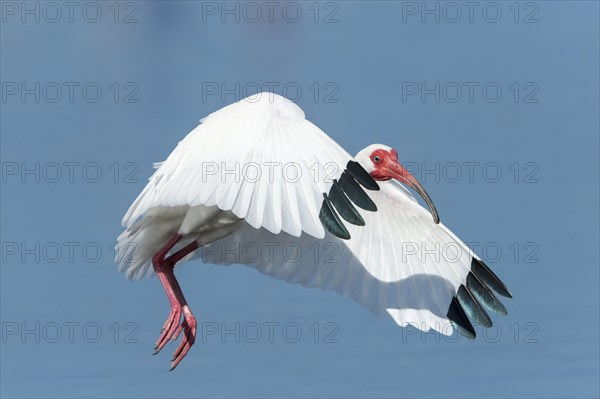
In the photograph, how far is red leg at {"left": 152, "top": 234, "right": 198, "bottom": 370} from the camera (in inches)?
693

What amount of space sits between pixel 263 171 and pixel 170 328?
11.7 ft

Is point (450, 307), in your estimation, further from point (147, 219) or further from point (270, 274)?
point (147, 219)

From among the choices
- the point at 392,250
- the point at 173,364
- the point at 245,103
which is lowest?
the point at 173,364

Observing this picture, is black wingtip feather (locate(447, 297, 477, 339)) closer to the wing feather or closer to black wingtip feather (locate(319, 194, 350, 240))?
the wing feather

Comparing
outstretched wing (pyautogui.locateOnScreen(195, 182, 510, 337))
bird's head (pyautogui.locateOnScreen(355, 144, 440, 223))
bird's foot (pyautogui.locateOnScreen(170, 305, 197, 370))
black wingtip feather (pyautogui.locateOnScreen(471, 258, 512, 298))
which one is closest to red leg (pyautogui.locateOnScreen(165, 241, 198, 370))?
bird's foot (pyautogui.locateOnScreen(170, 305, 197, 370))

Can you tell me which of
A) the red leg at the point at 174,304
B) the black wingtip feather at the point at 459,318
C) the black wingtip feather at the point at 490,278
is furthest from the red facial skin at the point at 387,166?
the red leg at the point at 174,304

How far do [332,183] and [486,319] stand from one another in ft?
16.7

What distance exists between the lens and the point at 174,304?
17828mm

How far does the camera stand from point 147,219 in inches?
707

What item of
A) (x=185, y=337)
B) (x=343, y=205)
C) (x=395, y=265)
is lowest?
(x=185, y=337)

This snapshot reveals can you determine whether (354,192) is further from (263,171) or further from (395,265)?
(395,265)

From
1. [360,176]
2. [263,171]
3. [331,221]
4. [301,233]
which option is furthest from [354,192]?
[301,233]

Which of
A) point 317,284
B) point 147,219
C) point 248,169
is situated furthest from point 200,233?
point 248,169

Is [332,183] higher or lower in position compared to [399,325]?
higher
